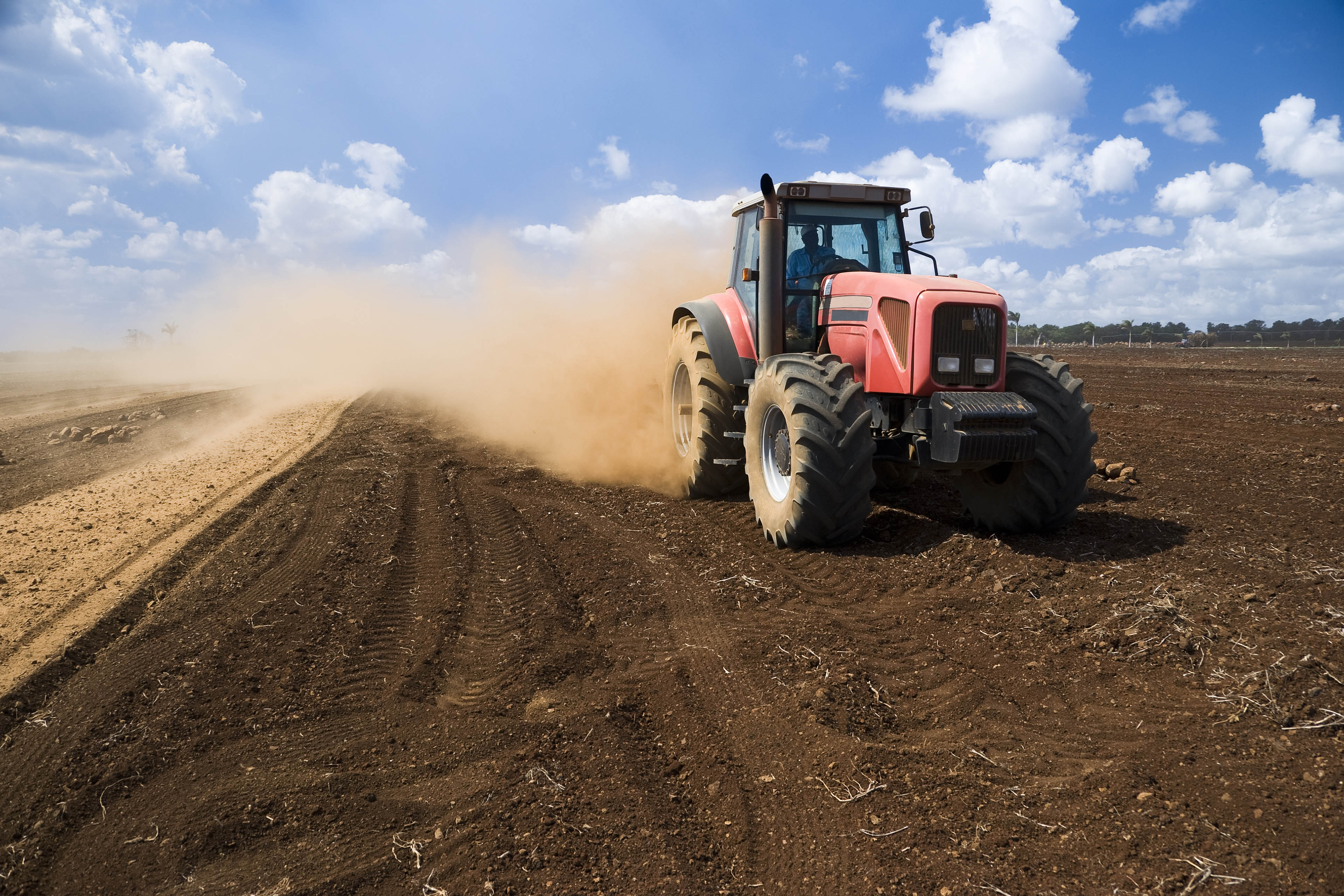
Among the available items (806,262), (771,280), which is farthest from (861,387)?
(806,262)

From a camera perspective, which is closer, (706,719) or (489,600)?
(706,719)

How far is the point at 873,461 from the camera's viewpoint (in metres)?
7.32

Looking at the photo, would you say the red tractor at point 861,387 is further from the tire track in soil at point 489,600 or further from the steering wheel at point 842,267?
the tire track in soil at point 489,600

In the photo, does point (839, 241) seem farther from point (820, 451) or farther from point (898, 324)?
point (820, 451)

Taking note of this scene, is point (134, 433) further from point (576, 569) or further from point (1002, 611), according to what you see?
point (1002, 611)

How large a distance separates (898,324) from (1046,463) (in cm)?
152

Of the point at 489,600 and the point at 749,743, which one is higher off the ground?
the point at 489,600

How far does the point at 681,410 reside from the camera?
9.08 meters

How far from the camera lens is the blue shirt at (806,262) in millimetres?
7312

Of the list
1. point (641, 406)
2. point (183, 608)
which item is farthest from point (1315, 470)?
point (183, 608)

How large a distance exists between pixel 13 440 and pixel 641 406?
36.0 ft

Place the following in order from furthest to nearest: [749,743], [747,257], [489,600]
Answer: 1. [747,257]
2. [489,600]
3. [749,743]

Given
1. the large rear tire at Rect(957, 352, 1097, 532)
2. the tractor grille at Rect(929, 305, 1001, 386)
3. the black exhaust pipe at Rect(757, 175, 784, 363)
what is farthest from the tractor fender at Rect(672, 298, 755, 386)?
the large rear tire at Rect(957, 352, 1097, 532)

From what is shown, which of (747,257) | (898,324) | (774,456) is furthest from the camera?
(747,257)
